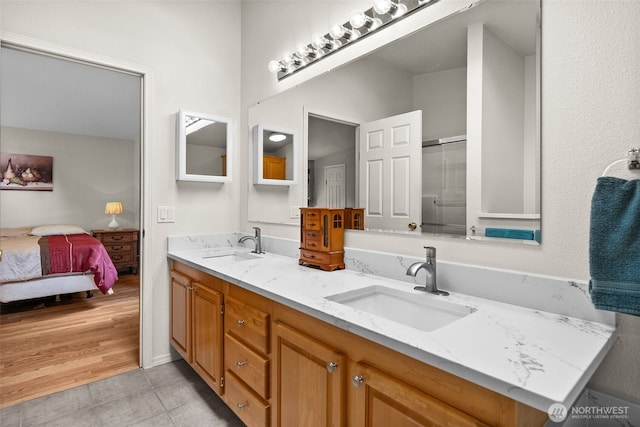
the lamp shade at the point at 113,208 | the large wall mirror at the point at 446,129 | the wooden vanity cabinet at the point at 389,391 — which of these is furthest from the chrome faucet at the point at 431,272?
the lamp shade at the point at 113,208

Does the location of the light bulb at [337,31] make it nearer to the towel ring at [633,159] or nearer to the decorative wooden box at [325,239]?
the decorative wooden box at [325,239]

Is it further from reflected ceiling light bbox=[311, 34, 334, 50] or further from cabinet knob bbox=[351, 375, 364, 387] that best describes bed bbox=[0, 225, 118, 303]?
cabinet knob bbox=[351, 375, 364, 387]

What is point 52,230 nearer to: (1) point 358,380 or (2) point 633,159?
(1) point 358,380

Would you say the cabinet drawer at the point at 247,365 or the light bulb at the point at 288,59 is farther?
the light bulb at the point at 288,59

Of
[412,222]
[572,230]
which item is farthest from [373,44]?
[572,230]

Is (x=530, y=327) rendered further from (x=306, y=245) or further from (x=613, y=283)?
(x=306, y=245)

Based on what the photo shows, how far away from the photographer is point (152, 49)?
2.36 metres

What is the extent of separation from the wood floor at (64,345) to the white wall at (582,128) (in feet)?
8.65

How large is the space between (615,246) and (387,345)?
2.07 feet

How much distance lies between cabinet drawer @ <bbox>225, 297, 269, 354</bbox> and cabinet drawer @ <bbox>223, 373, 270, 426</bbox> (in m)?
0.22

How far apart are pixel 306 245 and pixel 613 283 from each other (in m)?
1.29

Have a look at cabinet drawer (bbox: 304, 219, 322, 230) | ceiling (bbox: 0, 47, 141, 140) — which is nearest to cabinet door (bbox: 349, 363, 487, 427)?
cabinet drawer (bbox: 304, 219, 322, 230)

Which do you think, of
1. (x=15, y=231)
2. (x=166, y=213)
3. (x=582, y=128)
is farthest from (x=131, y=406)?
(x=15, y=231)

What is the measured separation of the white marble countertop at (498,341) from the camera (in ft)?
2.21
